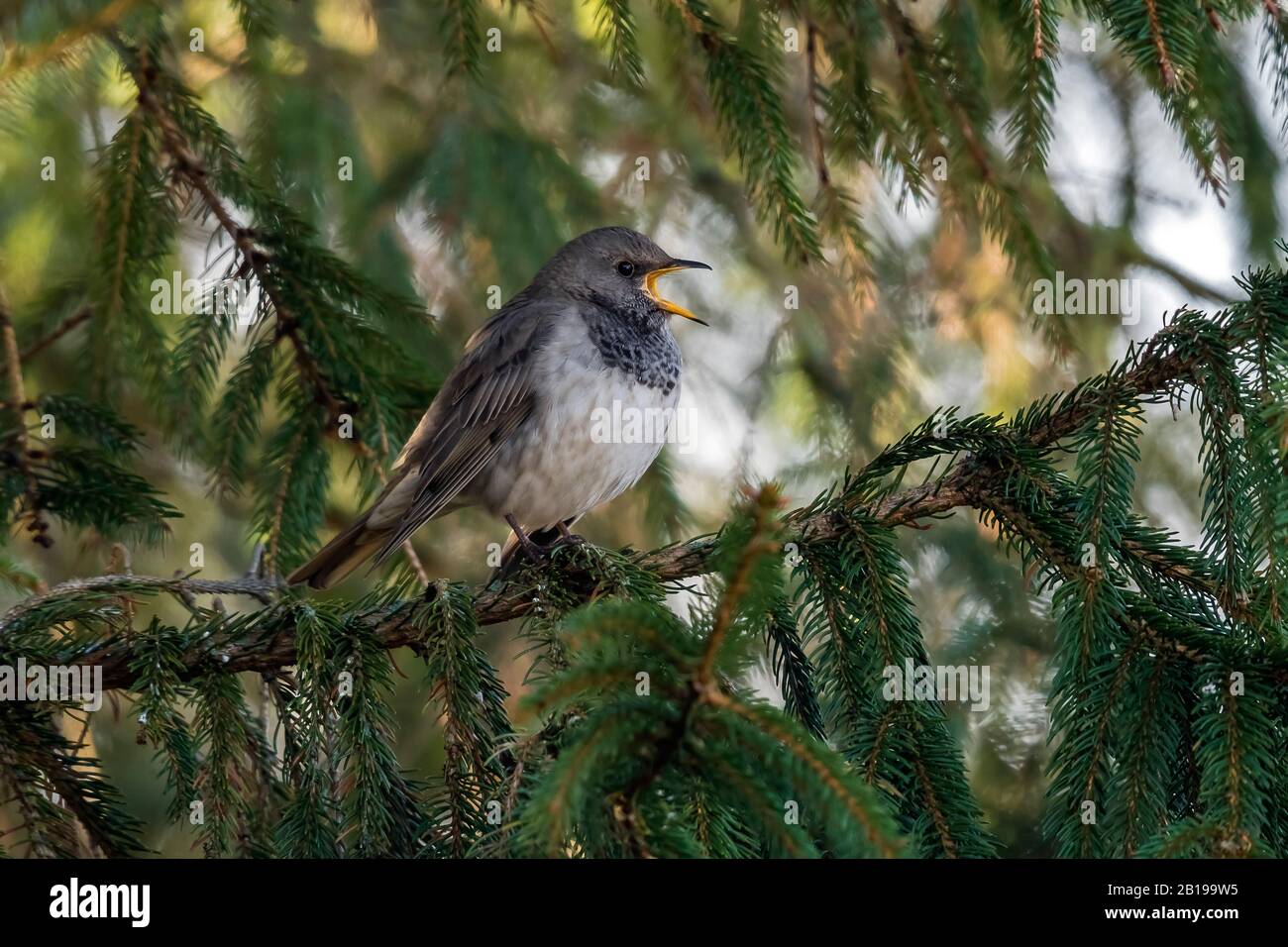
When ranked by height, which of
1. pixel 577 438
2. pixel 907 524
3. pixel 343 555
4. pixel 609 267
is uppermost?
pixel 609 267

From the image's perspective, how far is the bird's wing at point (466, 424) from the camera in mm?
3926

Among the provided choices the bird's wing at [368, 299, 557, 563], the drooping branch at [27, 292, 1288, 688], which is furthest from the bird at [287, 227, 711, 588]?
the drooping branch at [27, 292, 1288, 688]

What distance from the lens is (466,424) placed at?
13.2 feet

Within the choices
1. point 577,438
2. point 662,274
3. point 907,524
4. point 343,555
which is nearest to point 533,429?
point 577,438

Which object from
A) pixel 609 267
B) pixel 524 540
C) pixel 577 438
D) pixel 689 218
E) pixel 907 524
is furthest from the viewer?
pixel 689 218

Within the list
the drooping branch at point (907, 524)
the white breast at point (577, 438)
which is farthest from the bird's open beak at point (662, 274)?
the drooping branch at point (907, 524)

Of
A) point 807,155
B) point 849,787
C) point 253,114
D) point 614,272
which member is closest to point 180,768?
point 849,787

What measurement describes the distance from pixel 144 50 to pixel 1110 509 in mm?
2709

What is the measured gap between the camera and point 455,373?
4.12m

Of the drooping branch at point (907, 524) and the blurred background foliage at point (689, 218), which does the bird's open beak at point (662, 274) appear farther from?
the drooping branch at point (907, 524)

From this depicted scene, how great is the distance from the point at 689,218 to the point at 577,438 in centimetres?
217

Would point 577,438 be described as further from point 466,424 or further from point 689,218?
point 689,218

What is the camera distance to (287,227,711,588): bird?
3889 millimetres
